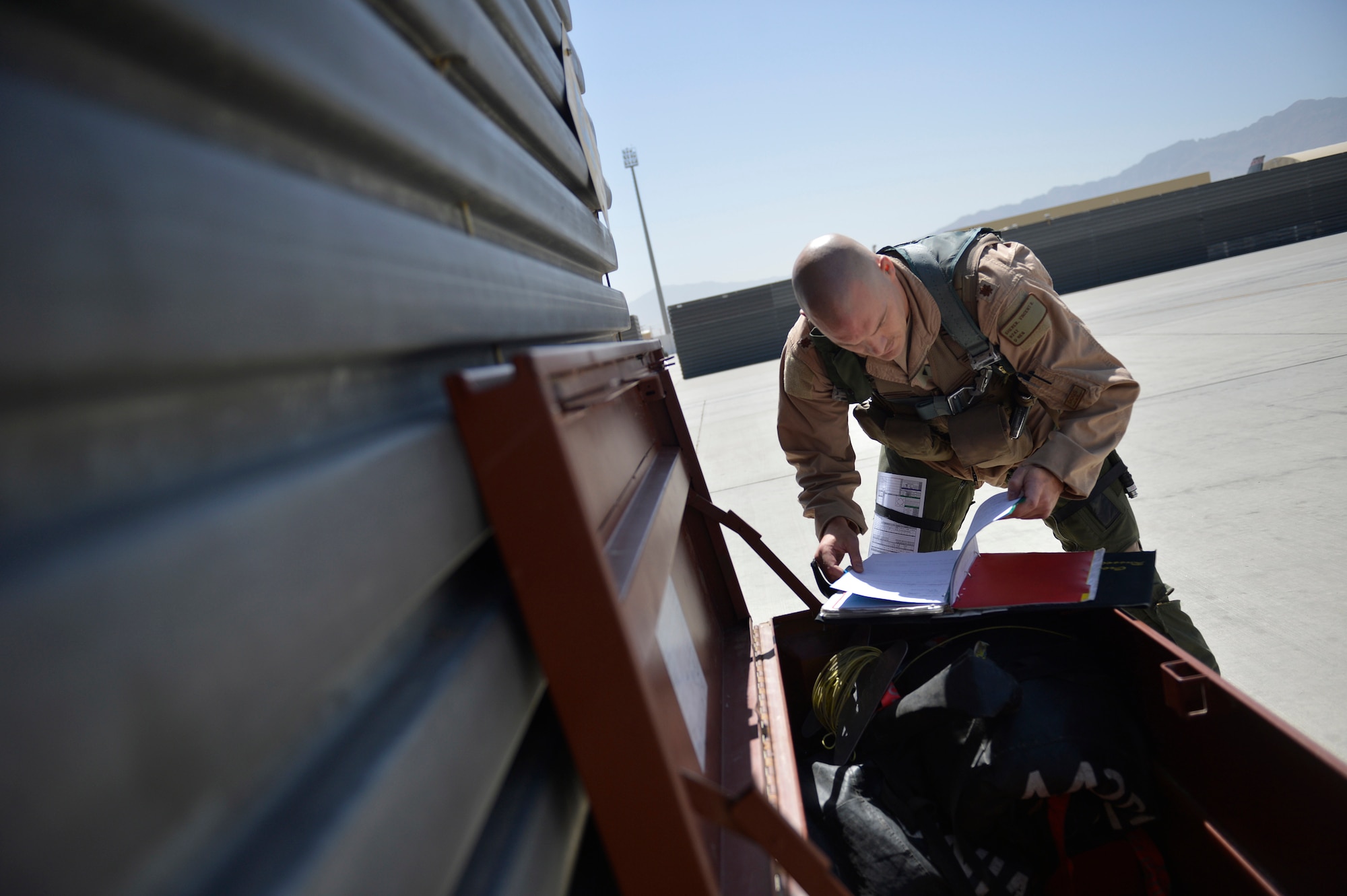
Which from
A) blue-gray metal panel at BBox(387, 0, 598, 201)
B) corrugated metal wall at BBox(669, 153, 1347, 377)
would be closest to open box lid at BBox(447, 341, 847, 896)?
blue-gray metal panel at BBox(387, 0, 598, 201)

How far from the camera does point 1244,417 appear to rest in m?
4.79

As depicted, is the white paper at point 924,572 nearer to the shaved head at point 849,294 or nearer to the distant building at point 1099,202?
the shaved head at point 849,294

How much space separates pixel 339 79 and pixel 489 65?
1.90ft

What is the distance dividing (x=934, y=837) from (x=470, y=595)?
3.76 feet

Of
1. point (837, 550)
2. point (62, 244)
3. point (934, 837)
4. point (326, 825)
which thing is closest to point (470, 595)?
point (326, 825)

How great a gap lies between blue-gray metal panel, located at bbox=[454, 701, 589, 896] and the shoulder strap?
6.10ft

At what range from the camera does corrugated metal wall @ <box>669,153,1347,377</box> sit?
65.4ft

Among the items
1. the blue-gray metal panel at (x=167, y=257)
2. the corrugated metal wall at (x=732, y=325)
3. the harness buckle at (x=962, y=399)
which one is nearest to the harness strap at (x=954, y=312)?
the harness buckle at (x=962, y=399)

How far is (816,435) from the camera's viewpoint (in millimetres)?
2791

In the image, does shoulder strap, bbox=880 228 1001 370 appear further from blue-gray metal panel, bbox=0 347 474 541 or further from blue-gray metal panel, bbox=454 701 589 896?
blue-gray metal panel, bbox=0 347 474 541

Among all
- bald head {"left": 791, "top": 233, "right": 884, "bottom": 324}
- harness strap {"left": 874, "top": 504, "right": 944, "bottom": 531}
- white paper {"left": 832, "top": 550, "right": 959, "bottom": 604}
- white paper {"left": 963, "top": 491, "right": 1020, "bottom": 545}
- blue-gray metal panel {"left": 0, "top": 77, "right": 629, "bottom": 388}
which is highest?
blue-gray metal panel {"left": 0, "top": 77, "right": 629, "bottom": 388}

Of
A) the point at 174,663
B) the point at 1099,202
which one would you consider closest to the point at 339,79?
the point at 174,663

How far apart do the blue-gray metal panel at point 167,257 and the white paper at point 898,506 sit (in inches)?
97.3

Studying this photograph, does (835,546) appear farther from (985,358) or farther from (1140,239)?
(1140,239)
